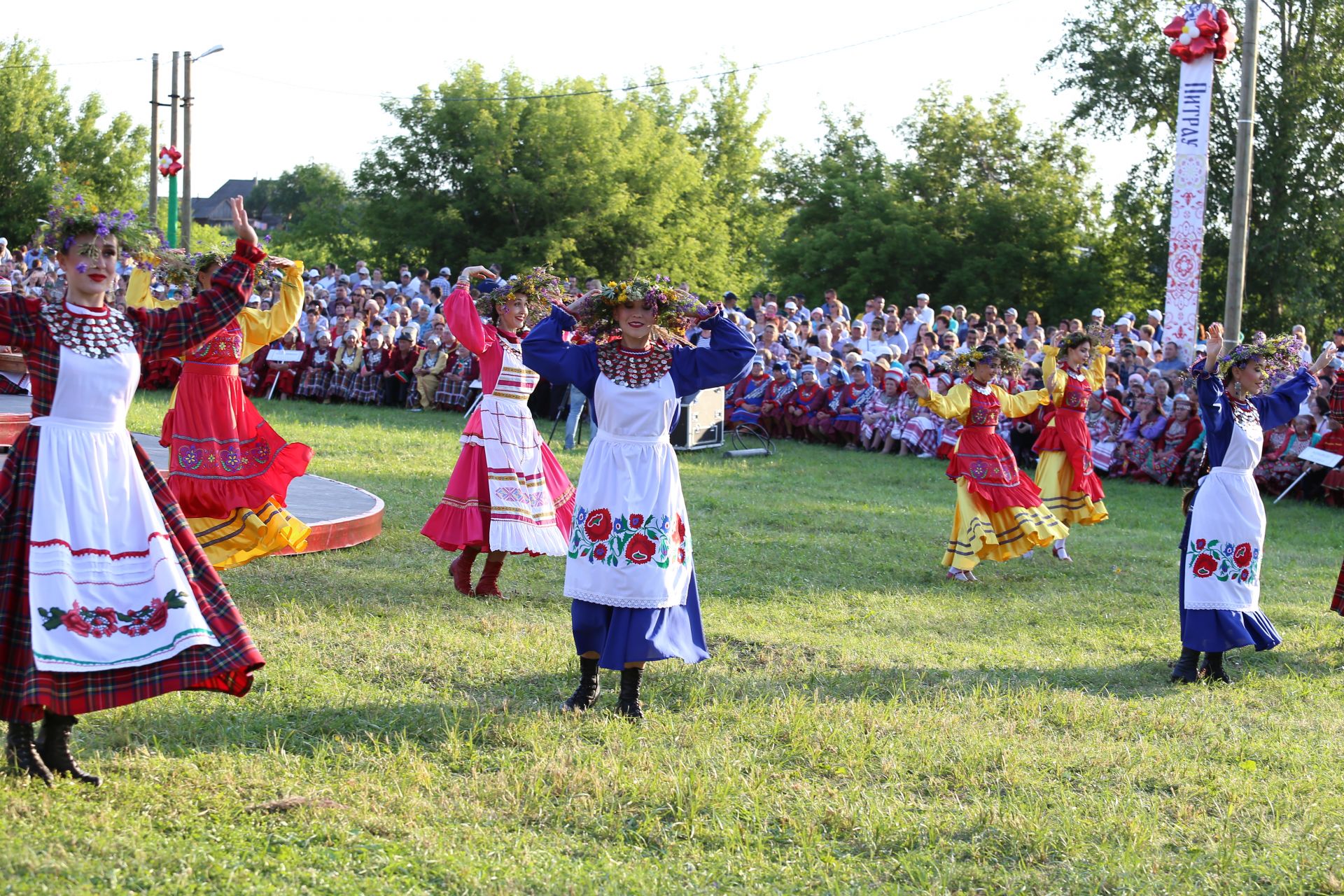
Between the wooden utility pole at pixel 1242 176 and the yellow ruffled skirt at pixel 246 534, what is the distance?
34.4ft

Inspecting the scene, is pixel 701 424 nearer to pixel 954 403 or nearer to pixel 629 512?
pixel 954 403

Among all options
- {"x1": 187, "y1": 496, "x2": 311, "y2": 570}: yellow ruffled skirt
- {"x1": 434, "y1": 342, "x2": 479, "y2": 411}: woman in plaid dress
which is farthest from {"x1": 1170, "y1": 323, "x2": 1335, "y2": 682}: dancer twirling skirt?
{"x1": 434, "y1": 342, "x2": 479, "y2": 411}: woman in plaid dress

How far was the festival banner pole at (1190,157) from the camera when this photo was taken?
17.3 m

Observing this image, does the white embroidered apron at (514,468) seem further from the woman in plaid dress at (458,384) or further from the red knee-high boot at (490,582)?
the woman in plaid dress at (458,384)

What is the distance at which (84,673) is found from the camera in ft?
14.0

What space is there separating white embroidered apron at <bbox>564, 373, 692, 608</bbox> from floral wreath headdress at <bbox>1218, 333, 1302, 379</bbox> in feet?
10.3

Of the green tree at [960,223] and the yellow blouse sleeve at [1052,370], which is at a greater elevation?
the green tree at [960,223]

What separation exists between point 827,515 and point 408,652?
21.0 feet

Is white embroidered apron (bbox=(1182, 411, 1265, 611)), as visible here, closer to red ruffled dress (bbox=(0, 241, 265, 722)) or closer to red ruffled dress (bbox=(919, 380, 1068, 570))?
red ruffled dress (bbox=(919, 380, 1068, 570))

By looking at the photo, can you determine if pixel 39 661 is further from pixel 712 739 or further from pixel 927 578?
pixel 927 578

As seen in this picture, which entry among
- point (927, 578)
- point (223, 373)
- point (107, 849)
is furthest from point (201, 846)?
point (927, 578)

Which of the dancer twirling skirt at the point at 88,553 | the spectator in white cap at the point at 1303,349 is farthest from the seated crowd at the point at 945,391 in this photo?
the dancer twirling skirt at the point at 88,553

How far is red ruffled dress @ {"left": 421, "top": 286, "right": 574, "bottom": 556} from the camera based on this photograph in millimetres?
8086

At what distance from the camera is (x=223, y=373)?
781cm
